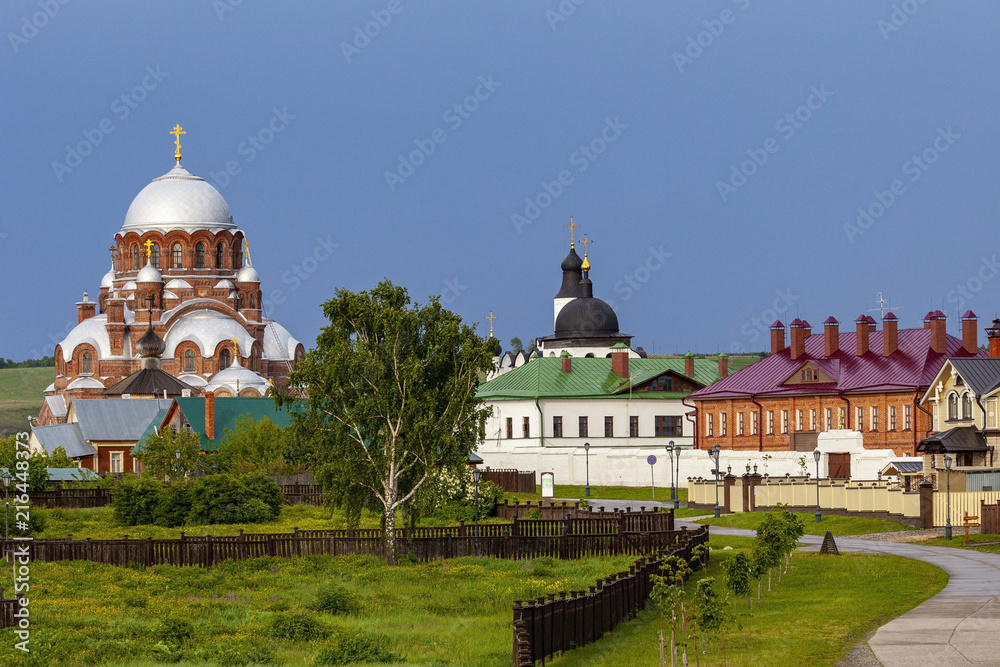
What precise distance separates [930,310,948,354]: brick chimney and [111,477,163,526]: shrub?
33.8 meters

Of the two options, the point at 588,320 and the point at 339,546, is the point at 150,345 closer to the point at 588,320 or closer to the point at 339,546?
the point at 588,320

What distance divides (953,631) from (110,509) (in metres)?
35.0

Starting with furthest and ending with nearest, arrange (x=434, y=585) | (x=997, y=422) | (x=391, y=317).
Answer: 1. (x=997, y=422)
2. (x=391, y=317)
3. (x=434, y=585)

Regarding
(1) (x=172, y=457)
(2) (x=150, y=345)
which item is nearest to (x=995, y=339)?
(1) (x=172, y=457)

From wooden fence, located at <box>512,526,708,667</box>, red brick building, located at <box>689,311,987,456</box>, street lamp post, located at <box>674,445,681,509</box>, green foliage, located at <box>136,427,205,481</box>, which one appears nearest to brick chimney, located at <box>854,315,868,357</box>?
red brick building, located at <box>689,311,987,456</box>

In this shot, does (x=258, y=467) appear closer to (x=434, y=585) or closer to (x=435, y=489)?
(x=435, y=489)

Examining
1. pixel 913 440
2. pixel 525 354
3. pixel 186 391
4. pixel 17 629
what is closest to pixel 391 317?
pixel 17 629

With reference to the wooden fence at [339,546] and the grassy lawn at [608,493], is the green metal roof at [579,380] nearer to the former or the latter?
the grassy lawn at [608,493]

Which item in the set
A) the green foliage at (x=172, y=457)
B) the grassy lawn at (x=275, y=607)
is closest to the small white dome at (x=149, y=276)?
the green foliage at (x=172, y=457)

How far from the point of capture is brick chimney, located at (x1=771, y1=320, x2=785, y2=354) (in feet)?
244

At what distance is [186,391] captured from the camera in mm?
88688

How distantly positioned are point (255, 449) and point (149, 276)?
4445 cm

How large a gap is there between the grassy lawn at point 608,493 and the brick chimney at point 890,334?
35.9 ft

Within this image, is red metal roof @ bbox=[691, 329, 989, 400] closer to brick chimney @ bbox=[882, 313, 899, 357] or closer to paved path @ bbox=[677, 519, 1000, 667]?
brick chimney @ bbox=[882, 313, 899, 357]
